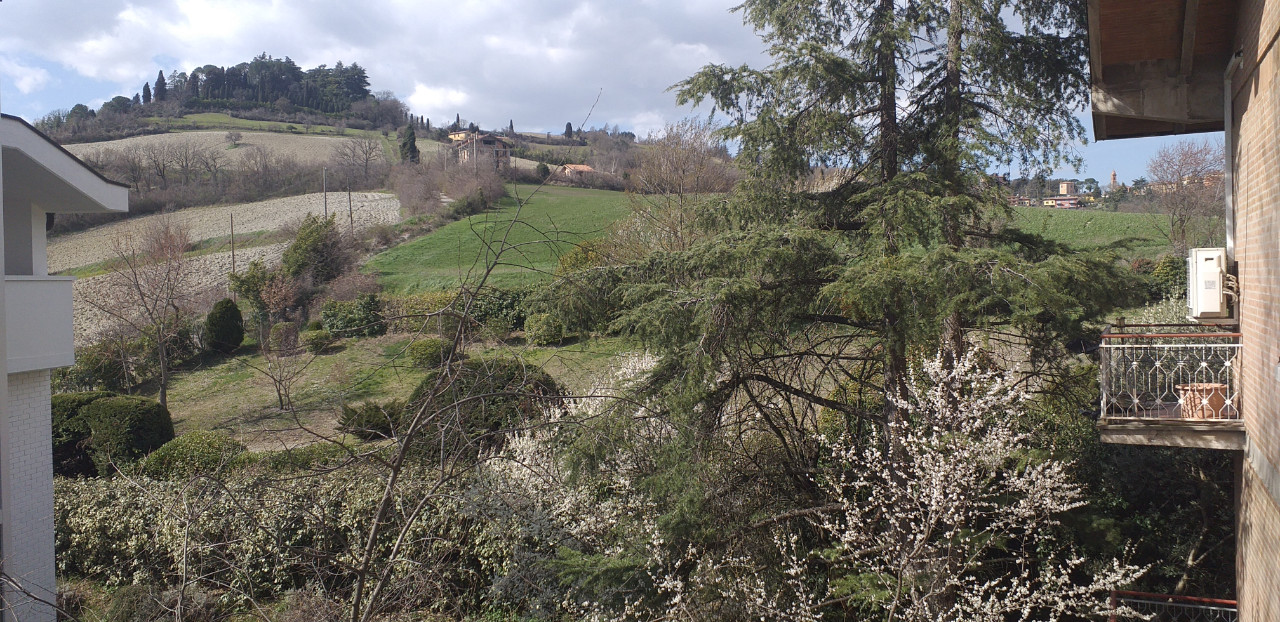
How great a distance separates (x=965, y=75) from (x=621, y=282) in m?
4.41

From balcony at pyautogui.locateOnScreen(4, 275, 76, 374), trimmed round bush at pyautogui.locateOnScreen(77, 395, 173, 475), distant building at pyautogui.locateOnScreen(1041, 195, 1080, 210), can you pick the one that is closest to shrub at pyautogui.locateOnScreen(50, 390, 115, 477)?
trimmed round bush at pyautogui.locateOnScreen(77, 395, 173, 475)

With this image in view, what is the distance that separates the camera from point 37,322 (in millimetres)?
7812

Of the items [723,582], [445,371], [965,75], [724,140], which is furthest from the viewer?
[724,140]

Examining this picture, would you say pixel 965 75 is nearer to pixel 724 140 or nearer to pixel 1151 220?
pixel 724 140

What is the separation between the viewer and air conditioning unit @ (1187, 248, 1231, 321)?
5691mm

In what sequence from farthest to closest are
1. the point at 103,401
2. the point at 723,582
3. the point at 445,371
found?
the point at 103,401 → the point at 723,582 → the point at 445,371

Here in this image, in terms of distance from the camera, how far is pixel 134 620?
691 cm

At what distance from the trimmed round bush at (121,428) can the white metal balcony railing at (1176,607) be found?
14.2 m

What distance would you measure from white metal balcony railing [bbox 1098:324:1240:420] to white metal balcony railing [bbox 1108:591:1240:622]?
1.80m

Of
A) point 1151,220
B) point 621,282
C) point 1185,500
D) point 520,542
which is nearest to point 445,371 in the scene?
point 621,282

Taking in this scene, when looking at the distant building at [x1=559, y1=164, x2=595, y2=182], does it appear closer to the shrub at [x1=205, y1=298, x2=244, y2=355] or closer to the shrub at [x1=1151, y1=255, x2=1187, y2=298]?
the shrub at [x1=1151, y1=255, x2=1187, y2=298]

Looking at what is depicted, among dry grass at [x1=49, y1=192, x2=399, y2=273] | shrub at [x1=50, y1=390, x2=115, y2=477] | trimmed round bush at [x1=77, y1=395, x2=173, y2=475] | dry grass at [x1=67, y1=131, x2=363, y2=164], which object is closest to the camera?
trimmed round bush at [x1=77, y1=395, x2=173, y2=475]

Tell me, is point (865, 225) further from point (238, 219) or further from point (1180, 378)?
point (238, 219)

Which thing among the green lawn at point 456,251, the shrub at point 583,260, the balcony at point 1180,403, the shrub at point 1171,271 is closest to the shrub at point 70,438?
the shrub at point 583,260
